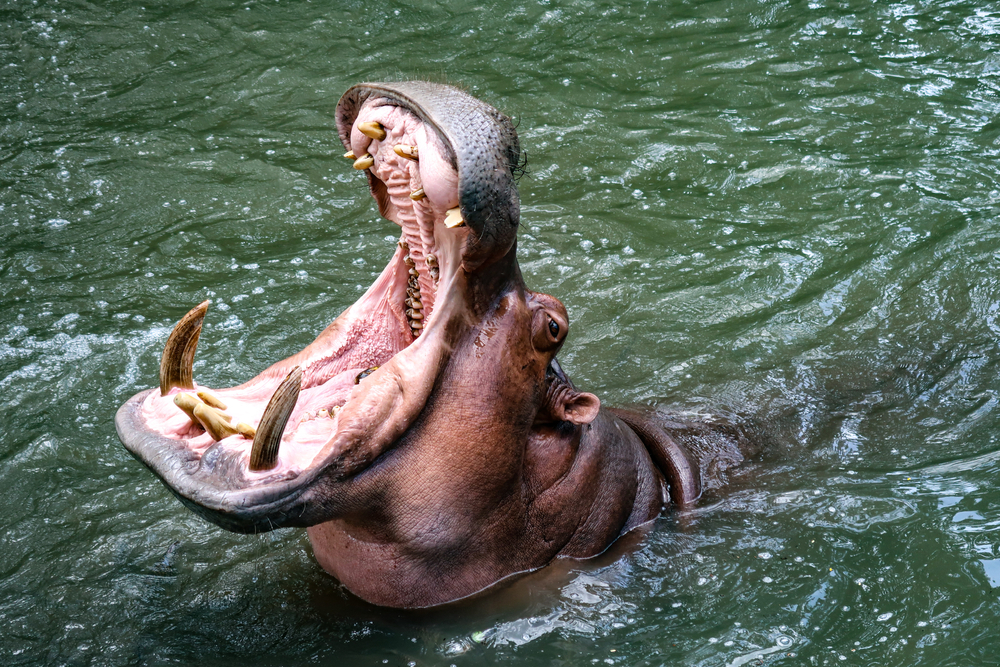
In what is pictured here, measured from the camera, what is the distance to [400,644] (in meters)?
3.65

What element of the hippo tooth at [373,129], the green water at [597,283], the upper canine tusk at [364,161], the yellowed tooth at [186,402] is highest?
the hippo tooth at [373,129]

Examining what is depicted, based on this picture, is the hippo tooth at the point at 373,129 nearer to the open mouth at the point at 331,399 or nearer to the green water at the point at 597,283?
the open mouth at the point at 331,399

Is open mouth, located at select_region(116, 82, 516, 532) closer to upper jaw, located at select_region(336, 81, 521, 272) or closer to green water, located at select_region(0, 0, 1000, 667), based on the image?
upper jaw, located at select_region(336, 81, 521, 272)

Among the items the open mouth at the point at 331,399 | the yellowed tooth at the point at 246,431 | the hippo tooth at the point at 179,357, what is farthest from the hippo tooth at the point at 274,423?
the hippo tooth at the point at 179,357

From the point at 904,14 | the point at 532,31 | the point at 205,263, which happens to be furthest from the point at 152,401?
the point at 904,14

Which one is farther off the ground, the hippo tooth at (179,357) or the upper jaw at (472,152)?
the upper jaw at (472,152)

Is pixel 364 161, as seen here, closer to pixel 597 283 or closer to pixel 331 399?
pixel 331 399

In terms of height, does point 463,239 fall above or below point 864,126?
above

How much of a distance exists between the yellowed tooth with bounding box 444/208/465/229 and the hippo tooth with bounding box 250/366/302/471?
588 millimetres

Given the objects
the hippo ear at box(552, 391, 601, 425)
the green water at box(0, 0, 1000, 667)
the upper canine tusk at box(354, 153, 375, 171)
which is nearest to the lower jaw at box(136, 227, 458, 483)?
→ the upper canine tusk at box(354, 153, 375, 171)

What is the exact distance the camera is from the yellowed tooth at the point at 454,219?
9.72 feet

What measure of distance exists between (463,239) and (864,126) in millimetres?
5462

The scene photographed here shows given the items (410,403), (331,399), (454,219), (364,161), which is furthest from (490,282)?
(331,399)

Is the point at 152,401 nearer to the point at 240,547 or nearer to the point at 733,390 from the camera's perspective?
the point at 240,547
